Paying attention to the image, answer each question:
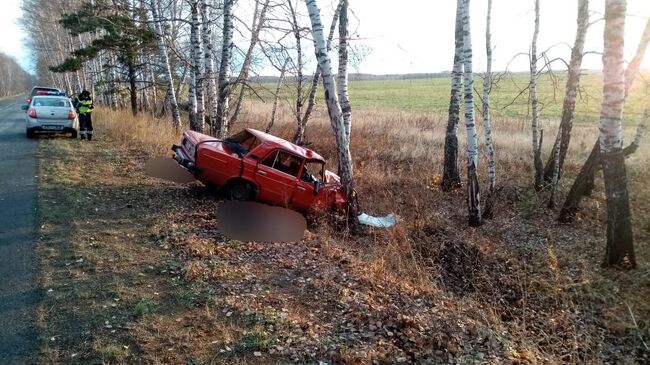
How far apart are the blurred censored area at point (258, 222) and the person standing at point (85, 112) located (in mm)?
8625

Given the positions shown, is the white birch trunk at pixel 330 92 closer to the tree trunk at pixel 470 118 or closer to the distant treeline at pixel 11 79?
the tree trunk at pixel 470 118

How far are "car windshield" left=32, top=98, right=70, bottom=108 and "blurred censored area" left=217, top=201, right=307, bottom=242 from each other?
9766 millimetres

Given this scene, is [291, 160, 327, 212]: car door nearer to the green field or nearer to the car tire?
the car tire

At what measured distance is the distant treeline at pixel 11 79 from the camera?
84.0 m

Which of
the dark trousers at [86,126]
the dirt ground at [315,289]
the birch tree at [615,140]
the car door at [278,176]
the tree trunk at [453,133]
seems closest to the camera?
the dirt ground at [315,289]

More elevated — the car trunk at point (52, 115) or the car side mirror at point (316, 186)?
the car trunk at point (52, 115)

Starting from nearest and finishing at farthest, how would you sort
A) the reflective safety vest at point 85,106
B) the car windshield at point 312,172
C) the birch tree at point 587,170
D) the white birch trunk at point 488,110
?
the car windshield at point 312,172, the birch tree at point 587,170, the white birch trunk at point 488,110, the reflective safety vest at point 85,106

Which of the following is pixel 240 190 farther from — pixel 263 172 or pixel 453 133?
pixel 453 133

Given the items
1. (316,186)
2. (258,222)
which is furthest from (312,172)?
(258,222)

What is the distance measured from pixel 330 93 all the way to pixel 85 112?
10726 mm

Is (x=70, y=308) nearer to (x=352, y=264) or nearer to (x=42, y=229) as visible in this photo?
(x=42, y=229)

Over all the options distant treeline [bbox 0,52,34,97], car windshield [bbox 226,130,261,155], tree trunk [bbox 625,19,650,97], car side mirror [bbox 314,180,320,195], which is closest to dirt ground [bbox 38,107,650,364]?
car side mirror [bbox 314,180,320,195]

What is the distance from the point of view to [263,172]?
29.3ft

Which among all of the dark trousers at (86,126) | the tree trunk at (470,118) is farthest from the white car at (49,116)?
the tree trunk at (470,118)
